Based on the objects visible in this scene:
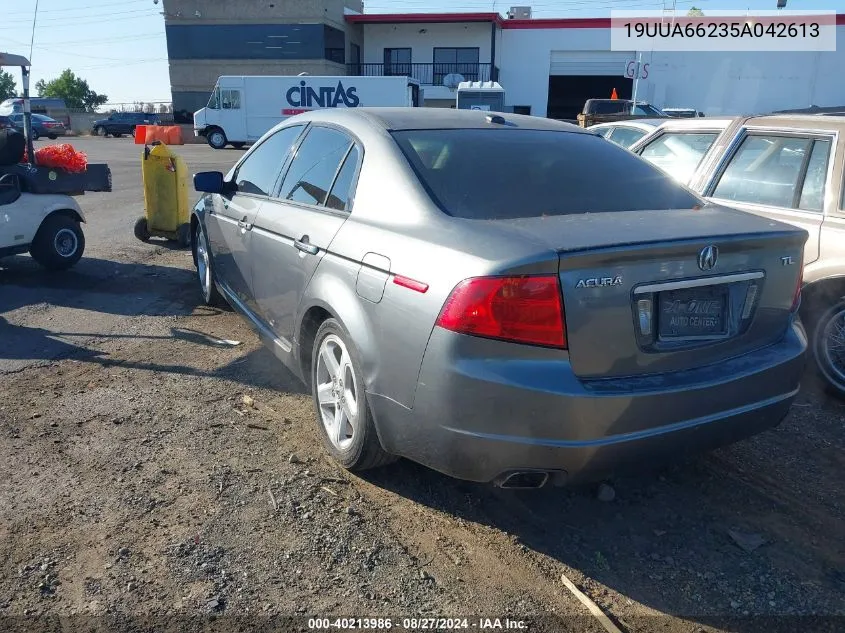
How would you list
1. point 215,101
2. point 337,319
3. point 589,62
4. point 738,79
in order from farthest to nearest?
point 589,62 → point 738,79 → point 215,101 → point 337,319

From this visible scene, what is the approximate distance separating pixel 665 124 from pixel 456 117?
2890mm

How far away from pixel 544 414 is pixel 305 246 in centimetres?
168

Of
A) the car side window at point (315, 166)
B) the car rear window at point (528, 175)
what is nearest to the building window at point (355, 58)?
the car side window at point (315, 166)

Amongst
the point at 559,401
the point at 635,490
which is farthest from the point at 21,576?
the point at 635,490

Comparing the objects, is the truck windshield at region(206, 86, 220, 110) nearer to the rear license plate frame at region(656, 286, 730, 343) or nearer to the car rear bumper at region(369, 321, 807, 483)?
the car rear bumper at region(369, 321, 807, 483)

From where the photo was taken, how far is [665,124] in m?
6.11

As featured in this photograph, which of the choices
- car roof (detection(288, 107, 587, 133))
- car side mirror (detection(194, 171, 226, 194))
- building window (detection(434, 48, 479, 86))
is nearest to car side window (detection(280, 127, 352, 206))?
car roof (detection(288, 107, 587, 133))

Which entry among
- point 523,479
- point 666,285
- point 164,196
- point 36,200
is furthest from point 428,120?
point 164,196

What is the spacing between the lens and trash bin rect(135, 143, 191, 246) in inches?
349

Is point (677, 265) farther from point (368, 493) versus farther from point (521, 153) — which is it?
point (368, 493)

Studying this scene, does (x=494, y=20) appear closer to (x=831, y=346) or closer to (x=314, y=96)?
(x=314, y=96)

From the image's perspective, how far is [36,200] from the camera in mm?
7355

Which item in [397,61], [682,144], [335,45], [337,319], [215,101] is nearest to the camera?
[337,319]

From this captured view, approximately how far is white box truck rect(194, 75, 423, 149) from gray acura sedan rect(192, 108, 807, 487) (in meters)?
29.0
